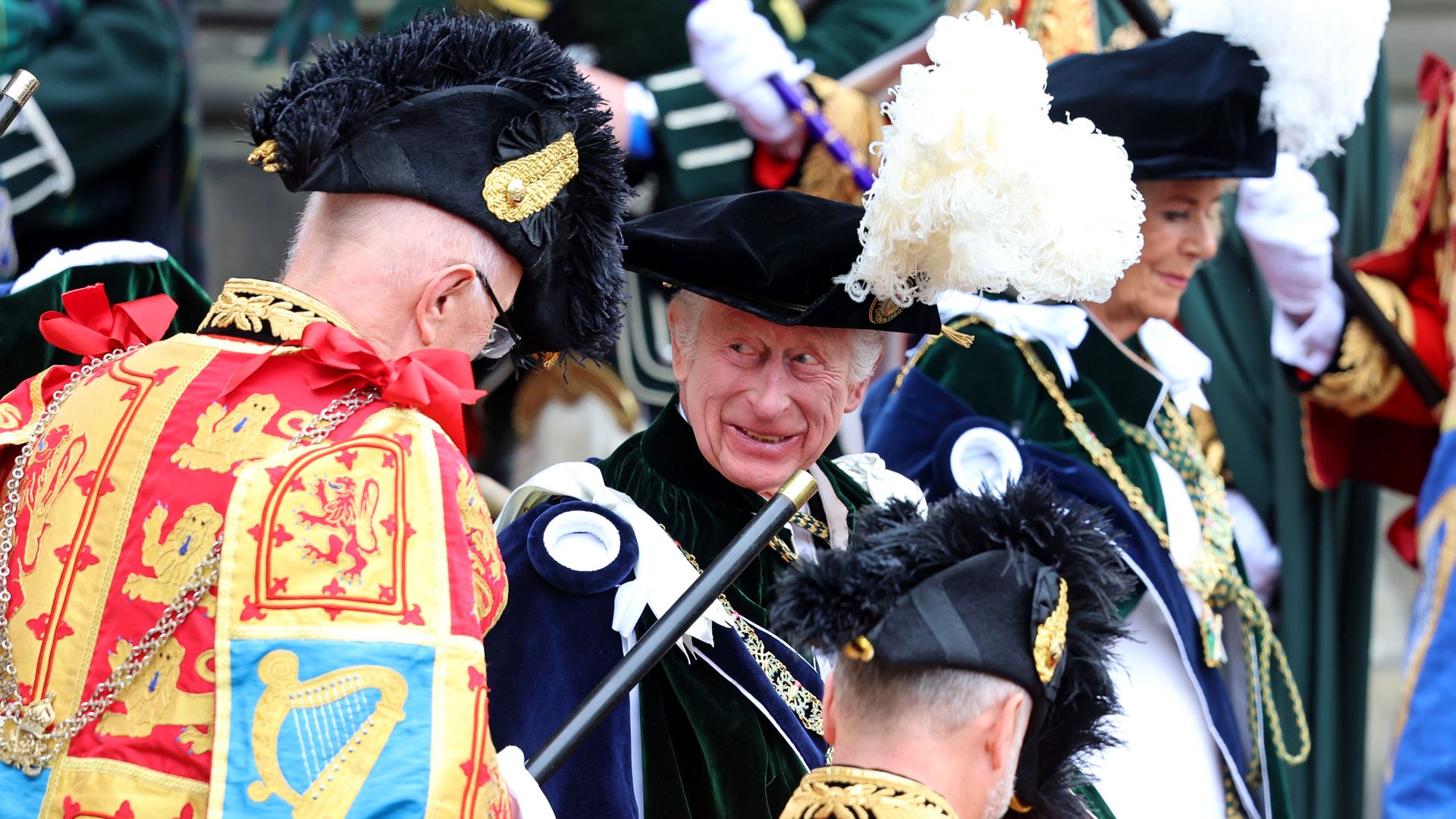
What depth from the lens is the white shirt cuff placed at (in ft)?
14.4

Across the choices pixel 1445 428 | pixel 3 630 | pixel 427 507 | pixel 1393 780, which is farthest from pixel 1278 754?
pixel 3 630

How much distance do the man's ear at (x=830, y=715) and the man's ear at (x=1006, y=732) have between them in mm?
174

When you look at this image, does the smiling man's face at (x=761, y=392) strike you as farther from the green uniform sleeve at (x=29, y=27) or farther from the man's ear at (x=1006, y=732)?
the green uniform sleeve at (x=29, y=27)

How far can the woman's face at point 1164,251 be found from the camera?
369cm

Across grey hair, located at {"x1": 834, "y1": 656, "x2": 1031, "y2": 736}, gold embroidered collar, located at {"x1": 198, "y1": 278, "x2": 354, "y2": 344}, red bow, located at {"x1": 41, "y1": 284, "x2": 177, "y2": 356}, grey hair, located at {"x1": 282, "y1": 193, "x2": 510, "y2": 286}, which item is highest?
grey hair, located at {"x1": 282, "y1": 193, "x2": 510, "y2": 286}

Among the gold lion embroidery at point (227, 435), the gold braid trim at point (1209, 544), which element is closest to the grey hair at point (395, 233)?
the gold lion embroidery at point (227, 435)

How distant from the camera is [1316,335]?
4387 mm

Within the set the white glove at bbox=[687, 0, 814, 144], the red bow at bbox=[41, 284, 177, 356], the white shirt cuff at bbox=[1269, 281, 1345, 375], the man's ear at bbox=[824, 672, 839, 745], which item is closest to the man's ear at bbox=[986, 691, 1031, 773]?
the man's ear at bbox=[824, 672, 839, 745]

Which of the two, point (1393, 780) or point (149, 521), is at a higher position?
point (149, 521)

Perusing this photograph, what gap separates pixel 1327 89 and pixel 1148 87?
371 mm

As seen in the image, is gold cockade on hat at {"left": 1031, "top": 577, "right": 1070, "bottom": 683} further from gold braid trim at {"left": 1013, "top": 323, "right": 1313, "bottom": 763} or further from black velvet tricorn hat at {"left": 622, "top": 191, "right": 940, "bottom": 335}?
gold braid trim at {"left": 1013, "top": 323, "right": 1313, "bottom": 763}

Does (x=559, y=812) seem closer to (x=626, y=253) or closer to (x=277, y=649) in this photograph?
(x=277, y=649)

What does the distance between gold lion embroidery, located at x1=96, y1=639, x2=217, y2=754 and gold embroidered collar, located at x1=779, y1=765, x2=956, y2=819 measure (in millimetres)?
622

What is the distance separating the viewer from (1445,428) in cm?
A: 404
